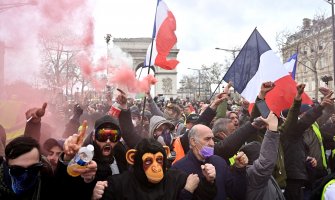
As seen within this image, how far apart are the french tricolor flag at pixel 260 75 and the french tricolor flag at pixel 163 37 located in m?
1.52

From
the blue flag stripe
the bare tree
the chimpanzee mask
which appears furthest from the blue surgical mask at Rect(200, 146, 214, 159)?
the bare tree

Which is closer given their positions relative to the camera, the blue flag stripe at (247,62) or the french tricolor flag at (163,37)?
the blue flag stripe at (247,62)

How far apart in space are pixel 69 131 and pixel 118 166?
2980mm

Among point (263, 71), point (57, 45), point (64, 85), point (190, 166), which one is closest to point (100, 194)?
point (190, 166)

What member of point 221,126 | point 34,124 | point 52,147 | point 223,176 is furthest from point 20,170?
point 221,126

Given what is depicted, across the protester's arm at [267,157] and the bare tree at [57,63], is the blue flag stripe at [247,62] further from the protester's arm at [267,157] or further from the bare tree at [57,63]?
the bare tree at [57,63]

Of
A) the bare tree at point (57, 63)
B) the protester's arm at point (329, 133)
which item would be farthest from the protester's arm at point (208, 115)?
the bare tree at point (57, 63)

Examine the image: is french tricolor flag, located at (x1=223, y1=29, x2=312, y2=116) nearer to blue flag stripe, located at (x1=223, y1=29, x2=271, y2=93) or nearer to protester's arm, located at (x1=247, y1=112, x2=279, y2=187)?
blue flag stripe, located at (x1=223, y1=29, x2=271, y2=93)

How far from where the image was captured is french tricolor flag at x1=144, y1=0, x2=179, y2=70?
7.25m

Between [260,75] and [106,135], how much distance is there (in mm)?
3482

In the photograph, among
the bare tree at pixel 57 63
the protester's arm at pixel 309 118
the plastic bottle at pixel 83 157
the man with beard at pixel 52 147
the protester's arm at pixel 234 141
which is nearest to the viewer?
the plastic bottle at pixel 83 157

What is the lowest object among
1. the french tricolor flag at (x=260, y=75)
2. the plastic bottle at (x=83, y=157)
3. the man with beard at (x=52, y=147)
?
the man with beard at (x=52, y=147)

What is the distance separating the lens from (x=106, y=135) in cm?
338

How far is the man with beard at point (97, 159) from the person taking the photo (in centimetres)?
257
